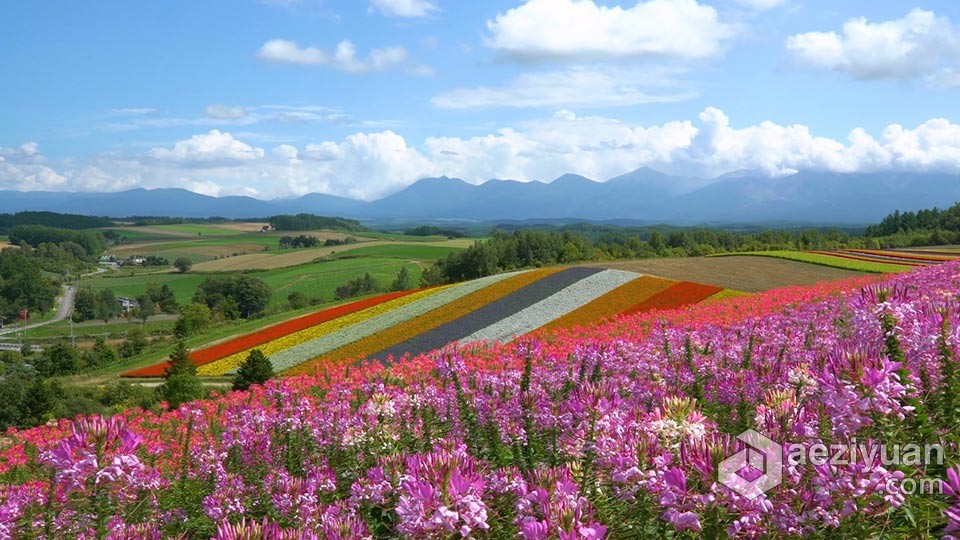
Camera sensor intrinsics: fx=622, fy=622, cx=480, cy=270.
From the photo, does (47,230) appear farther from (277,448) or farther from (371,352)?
(277,448)

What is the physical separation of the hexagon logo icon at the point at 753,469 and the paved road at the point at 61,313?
378ft

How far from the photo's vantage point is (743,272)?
133ft

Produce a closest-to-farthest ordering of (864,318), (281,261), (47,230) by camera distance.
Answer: (864,318) → (281,261) → (47,230)

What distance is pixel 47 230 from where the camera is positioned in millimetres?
172250

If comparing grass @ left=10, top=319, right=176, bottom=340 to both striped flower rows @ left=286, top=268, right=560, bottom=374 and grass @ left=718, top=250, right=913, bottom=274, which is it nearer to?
striped flower rows @ left=286, top=268, right=560, bottom=374

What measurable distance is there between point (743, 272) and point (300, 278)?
68.9 metres

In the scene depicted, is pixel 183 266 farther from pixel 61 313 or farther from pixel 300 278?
pixel 300 278

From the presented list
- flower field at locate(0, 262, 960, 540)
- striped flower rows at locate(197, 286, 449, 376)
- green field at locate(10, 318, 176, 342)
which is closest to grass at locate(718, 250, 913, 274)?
striped flower rows at locate(197, 286, 449, 376)

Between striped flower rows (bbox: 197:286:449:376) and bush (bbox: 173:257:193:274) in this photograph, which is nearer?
striped flower rows (bbox: 197:286:449:376)

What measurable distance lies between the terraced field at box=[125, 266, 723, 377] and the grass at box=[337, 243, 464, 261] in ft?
241

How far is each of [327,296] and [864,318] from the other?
80689mm

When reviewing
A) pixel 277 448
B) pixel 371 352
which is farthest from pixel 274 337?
pixel 277 448

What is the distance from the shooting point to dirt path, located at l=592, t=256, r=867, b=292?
35781mm

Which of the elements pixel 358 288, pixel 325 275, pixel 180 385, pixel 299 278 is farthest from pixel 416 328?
pixel 299 278
